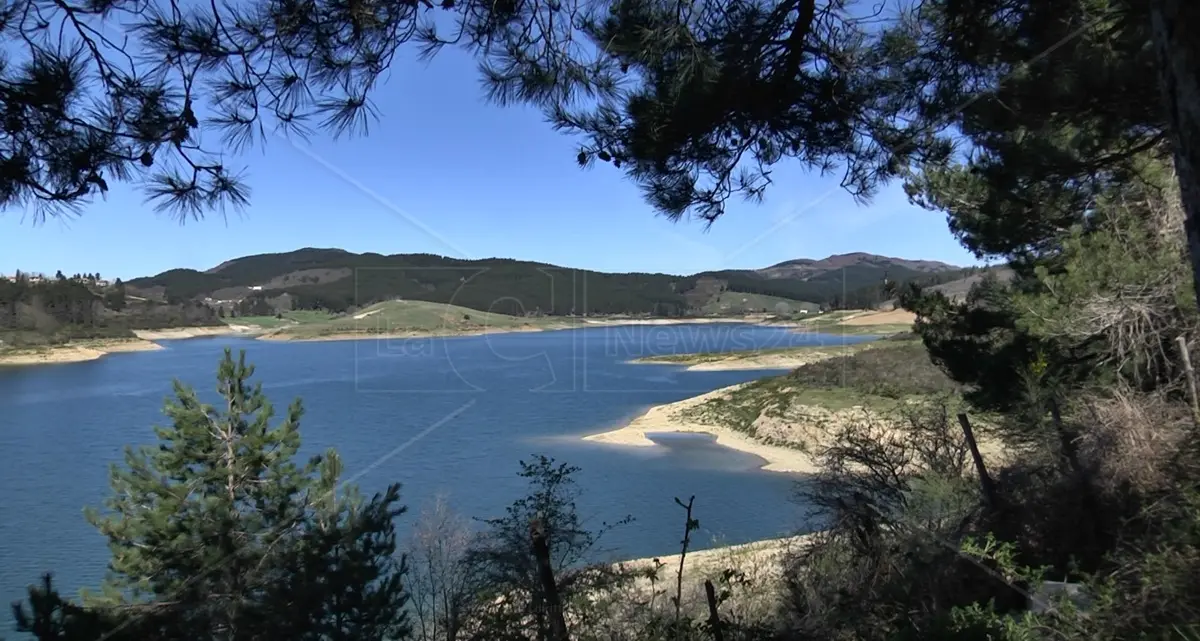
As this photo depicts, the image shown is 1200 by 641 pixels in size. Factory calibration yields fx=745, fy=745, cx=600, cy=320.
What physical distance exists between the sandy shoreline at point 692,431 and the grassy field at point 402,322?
40.8m

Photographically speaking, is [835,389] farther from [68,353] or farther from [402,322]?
[68,353]

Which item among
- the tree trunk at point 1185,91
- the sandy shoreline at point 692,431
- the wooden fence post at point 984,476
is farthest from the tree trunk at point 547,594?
the sandy shoreline at point 692,431

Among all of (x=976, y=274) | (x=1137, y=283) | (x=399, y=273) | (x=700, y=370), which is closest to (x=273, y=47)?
(x=1137, y=283)

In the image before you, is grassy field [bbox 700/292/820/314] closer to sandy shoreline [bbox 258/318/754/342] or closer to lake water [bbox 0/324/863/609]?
sandy shoreline [bbox 258/318/754/342]

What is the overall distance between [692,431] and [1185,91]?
20.6 m

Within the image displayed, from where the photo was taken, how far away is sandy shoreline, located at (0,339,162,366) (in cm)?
4481

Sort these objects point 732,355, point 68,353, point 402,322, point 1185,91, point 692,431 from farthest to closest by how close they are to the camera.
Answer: point 402,322 < point 68,353 < point 732,355 < point 692,431 < point 1185,91

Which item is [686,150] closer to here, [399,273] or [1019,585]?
[1019,585]

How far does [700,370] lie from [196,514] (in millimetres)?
37025

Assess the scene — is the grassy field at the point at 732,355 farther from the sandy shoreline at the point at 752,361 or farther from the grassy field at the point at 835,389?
the grassy field at the point at 835,389

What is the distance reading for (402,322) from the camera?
6166cm

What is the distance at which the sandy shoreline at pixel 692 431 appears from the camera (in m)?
17.0

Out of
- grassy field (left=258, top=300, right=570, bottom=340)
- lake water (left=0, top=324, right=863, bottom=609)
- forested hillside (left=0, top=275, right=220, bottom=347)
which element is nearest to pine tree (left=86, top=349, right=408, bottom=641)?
lake water (left=0, top=324, right=863, bottom=609)

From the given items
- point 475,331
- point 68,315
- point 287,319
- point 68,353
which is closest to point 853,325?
point 475,331
